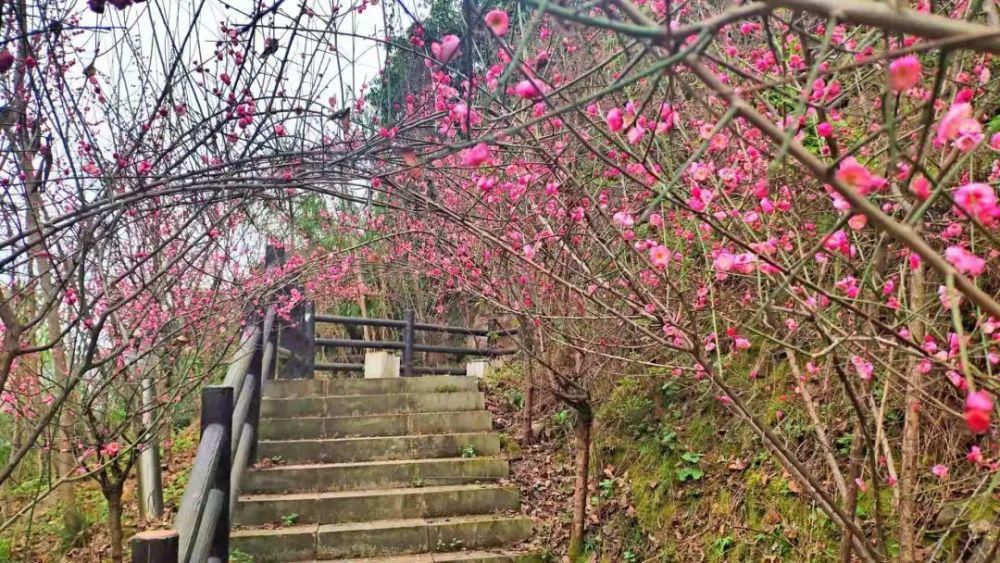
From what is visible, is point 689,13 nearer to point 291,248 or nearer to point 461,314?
point 291,248

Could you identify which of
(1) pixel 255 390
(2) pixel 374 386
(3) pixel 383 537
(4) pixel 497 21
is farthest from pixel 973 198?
(2) pixel 374 386

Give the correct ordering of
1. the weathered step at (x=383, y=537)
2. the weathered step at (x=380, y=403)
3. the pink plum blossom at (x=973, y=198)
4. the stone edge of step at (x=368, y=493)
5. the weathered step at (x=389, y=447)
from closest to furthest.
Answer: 1. the pink plum blossom at (x=973, y=198)
2. the weathered step at (x=383, y=537)
3. the stone edge of step at (x=368, y=493)
4. the weathered step at (x=389, y=447)
5. the weathered step at (x=380, y=403)

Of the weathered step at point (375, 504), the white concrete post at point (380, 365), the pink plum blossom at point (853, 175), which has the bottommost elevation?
the weathered step at point (375, 504)

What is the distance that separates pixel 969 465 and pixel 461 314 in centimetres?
757

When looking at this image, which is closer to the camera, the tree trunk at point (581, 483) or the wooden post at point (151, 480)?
the tree trunk at point (581, 483)

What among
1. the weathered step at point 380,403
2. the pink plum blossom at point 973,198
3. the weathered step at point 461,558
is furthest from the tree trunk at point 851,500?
the weathered step at point 380,403

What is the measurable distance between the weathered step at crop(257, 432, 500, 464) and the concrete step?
157mm

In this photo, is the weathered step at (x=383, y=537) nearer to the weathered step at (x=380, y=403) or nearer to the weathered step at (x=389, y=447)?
the weathered step at (x=389, y=447)

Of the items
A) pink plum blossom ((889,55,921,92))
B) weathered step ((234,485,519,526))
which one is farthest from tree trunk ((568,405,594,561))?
pink plum blossom ((889,55,921,92))

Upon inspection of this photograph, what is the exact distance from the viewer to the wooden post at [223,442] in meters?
3.07

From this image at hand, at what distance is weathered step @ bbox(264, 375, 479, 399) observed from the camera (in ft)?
18.4

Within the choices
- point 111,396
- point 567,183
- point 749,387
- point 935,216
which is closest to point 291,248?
point 111,396

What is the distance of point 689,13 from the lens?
15.1ft

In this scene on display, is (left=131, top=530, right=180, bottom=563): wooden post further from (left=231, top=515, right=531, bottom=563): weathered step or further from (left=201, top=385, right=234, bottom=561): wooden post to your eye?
(left=231, top=515, right=531, bottom=563): weathered step
